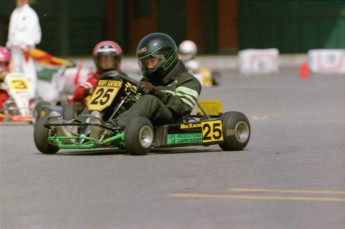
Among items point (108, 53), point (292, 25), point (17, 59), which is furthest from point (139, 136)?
point (292, 25)

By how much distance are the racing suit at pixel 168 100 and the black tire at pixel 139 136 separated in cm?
21

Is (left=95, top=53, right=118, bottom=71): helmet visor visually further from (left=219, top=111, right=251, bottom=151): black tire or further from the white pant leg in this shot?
the white pant leg

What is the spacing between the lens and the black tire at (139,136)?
10.0 m

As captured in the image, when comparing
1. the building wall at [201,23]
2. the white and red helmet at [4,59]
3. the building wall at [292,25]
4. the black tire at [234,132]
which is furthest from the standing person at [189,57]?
the black tire at [234,132]

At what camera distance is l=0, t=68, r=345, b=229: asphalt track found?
22.2 feet

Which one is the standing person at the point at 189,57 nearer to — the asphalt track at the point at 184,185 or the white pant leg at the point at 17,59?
the white pant leg at the point at 17,59

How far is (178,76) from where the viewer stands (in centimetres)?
1105

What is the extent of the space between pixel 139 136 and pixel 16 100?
5.76 m

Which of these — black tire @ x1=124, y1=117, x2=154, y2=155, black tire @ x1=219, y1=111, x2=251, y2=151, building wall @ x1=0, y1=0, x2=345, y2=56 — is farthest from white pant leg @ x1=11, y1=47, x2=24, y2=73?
building wall @ x1=0, y1=0, x2=345, y2=56

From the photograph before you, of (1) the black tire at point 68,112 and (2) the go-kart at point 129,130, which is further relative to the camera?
(1) the black tire at point 68,112

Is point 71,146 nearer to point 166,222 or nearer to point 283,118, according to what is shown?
point 166,222

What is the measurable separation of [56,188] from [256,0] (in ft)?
92.6

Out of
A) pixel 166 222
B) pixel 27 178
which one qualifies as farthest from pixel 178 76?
pixel 166 222

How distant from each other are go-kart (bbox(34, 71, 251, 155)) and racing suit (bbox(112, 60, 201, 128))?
0.33ft
